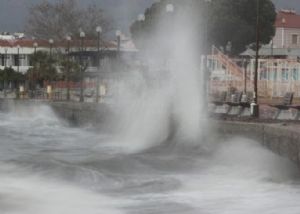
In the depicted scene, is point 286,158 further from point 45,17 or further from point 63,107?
point 45,17

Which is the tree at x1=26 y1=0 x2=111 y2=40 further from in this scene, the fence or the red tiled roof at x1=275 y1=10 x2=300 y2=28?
the fence

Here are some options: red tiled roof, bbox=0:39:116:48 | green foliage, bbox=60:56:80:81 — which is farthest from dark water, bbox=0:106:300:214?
red tiled roof, bbox=0:39:116:48

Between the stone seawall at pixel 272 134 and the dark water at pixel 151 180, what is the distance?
0.74 feet

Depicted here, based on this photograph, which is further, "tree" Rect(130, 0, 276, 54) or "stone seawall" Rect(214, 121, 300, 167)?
"tree" Rect(130, 0, 276, 54)

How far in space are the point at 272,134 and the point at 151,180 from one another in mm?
3805

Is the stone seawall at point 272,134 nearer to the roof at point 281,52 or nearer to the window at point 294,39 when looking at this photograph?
→ the roof at point 281,52

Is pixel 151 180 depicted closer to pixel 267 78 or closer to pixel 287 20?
pixel 267 78

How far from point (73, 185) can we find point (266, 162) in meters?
5.01

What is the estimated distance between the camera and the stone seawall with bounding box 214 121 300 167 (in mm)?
17078

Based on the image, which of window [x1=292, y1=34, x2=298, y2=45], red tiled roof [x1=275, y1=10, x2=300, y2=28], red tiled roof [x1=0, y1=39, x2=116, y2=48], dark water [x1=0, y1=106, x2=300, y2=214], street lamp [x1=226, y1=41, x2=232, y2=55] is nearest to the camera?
dark water [x1=0, y1=106, x2=300, y2=214]

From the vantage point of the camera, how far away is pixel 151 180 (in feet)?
54.9

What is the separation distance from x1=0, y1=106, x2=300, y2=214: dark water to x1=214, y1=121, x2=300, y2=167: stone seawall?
225mm

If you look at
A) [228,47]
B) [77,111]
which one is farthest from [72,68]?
[77,111]

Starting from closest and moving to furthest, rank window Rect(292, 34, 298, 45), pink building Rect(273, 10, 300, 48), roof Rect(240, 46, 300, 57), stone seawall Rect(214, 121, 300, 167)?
stone seawall Rect(214, 121, 300, 167)
roof Rect(240, 46, 300, 57)
pink building Rect(273, 10, 300, 48)
window Rect(292, 34, 298, 45)
